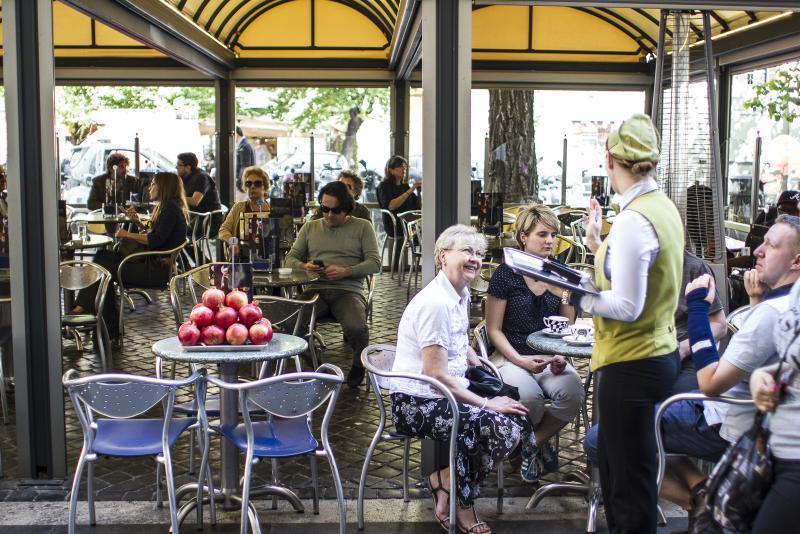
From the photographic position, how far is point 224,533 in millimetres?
4312

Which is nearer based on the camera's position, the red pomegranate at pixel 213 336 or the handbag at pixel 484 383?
the red pomegranate at pixel 213 336

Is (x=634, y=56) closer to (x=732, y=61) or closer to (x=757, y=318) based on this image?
(x=732, y=61)

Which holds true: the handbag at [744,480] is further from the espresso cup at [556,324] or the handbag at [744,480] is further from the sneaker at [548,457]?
the sneaker at [548,457]

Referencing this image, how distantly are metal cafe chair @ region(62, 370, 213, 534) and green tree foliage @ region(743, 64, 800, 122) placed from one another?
660 cm

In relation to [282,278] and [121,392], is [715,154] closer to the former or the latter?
[282,278]

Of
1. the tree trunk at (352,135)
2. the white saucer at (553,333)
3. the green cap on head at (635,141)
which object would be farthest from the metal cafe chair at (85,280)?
the tree trunk at (352,135)

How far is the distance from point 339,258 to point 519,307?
2.18 metres

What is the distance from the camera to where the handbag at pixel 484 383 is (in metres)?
4.50

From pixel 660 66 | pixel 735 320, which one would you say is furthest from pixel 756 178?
pixel 735 320

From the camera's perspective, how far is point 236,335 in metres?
4.25

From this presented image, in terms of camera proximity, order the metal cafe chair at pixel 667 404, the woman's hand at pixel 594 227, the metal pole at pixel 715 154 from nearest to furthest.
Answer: the metal cafe chair at pixel 667 404, the woman's hand at pixel 594 227, the metal pole at pixel 715 154

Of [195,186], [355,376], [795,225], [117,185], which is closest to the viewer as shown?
[795,225]

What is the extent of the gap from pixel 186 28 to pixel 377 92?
3810mm

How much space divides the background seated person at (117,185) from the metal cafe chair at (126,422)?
7055 mm
